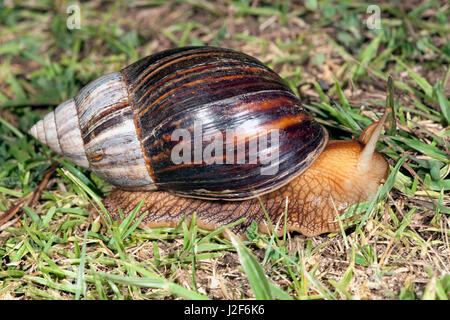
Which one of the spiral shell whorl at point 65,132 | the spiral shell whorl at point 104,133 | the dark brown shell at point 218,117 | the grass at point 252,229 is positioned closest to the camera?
the grass at point 252,229

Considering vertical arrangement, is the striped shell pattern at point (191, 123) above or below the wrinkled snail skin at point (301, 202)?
above

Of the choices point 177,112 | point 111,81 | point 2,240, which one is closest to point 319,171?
point 177,112

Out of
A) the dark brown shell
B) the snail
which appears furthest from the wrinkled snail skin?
the dark brown shell

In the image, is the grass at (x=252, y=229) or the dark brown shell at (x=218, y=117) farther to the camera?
the dark brown shell at (x=218, y=117)

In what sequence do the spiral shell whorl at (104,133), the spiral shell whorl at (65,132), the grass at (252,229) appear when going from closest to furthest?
the grass at (252,229), the spiral shell whorl at (104,133), the spiral shell whorl at (65,132)

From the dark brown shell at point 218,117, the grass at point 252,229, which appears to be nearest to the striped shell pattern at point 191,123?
the dark brown shell at point 218,117

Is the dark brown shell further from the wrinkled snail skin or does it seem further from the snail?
the wrinkled snail skin

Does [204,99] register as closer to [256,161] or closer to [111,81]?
[256,161]

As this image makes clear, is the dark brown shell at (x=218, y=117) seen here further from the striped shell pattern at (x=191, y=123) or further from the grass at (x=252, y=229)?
the grass at (x=252, y=229)

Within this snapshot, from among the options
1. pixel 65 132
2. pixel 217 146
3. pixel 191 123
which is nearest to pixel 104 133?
pixel 65 132
